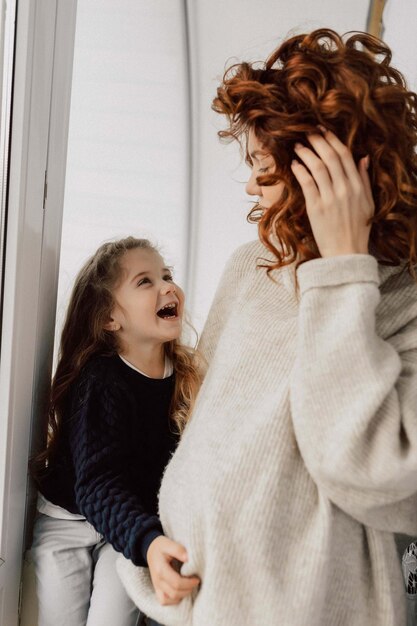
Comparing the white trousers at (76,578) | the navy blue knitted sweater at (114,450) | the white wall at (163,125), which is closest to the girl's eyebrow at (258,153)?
the white wall at (163,125)

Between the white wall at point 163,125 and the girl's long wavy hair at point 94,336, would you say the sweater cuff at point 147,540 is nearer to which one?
the girl's long wavy hair at point 94,336

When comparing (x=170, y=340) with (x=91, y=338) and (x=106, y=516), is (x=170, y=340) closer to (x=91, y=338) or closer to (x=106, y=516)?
(x=91, y=338)

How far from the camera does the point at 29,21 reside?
1120 millimetres

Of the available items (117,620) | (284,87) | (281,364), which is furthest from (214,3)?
(117,620)

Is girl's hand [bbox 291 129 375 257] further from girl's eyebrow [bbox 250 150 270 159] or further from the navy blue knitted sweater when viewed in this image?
the navy blue knitted sweater

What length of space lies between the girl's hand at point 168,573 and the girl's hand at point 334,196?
1.57ft

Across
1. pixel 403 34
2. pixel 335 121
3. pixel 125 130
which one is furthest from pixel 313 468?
pixel 403 34

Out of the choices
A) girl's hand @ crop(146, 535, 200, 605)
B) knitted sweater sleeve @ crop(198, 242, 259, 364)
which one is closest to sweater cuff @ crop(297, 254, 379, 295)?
knitted sweater sleeve @ crop(198, 242, 259, 364)

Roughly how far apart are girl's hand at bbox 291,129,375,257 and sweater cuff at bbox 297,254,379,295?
2 cm

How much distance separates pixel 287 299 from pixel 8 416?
542 millimetres

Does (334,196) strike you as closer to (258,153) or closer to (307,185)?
(307,185)

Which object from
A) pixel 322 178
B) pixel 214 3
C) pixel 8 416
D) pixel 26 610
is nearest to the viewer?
pixel 322 178

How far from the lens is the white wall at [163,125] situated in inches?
54.7

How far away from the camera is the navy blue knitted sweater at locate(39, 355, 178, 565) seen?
1.12 m
